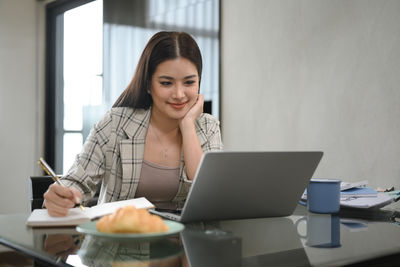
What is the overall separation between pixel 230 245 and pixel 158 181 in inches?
37.3

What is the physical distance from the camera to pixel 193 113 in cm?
189

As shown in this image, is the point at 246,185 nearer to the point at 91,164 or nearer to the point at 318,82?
the point at 91,164

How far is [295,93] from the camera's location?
9.31 feet

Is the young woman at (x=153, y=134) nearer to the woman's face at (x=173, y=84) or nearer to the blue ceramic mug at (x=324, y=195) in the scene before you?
the woman's face at (x=173, y=84)

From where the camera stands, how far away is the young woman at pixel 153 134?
1.73 meters

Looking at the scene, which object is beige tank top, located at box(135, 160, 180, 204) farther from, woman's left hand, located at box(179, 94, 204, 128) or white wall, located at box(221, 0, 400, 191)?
white wall, located at box(221, 0, 400, 191)

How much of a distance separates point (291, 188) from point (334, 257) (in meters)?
0.38

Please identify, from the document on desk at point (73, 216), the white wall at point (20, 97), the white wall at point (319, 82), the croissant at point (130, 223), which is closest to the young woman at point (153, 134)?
the document on desk at point (73, 216)

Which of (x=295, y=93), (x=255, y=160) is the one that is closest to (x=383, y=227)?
(x=255, y=160)

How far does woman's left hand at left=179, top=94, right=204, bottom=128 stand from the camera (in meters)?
1.85

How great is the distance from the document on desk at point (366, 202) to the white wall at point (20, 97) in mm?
3632

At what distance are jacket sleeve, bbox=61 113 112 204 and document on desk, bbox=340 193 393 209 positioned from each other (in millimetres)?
805

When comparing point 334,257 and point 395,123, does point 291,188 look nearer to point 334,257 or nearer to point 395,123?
point 334,257

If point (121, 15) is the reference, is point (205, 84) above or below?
below
